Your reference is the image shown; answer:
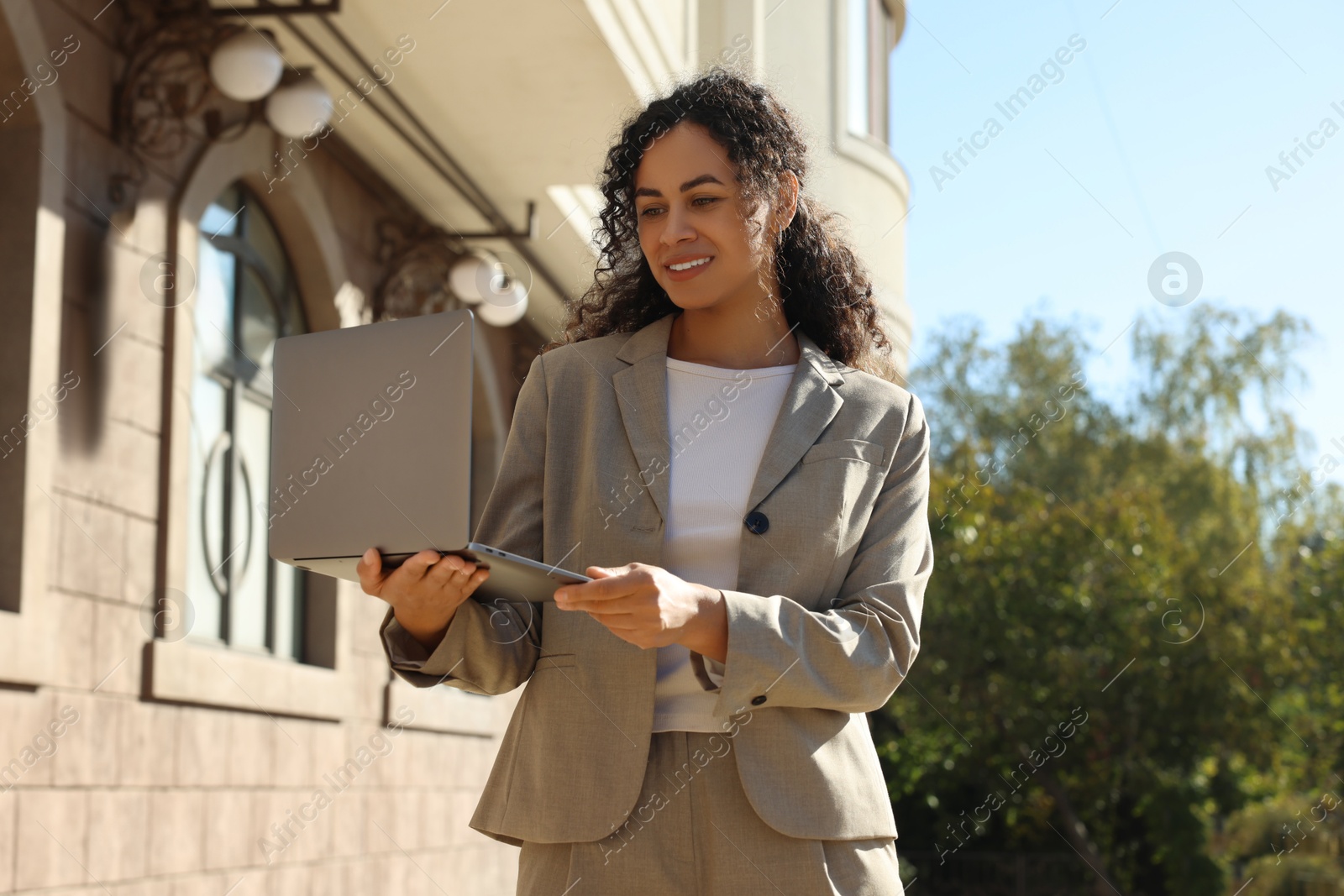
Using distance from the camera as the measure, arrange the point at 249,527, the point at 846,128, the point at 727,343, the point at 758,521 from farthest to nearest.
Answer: the point at 846,128 → the point at 249,527 → the point at 727,343 → the point at 758,521

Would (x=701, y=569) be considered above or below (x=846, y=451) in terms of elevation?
below

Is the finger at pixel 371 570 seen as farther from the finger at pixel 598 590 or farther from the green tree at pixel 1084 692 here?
the green tree at pixel 1084 692

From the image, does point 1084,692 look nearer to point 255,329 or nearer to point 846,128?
point 846,128

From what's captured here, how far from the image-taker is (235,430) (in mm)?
6121

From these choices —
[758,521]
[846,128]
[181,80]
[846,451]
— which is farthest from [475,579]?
[846,128]

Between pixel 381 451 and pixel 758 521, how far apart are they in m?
0.56

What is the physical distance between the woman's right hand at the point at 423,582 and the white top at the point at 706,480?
1.08 ft

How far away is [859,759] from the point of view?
201cm

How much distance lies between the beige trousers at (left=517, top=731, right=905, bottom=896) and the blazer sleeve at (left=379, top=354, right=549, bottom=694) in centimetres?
24

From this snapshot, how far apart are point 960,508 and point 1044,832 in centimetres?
392

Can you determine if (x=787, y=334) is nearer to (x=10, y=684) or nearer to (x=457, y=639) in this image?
(x=457, y=639)

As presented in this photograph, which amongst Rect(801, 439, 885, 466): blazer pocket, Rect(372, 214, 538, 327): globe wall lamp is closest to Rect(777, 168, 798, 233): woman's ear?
Rect(801, 439, 885, 466): blazer pocket

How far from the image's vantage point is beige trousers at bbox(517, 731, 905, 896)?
6.11ft

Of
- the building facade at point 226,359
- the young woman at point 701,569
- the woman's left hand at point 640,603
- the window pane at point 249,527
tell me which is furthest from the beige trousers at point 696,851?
the window pane at point 249,527
